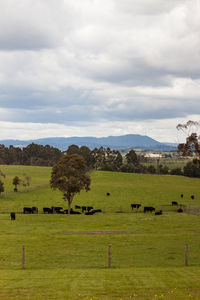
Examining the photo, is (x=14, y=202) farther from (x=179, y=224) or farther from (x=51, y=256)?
(x=51, y=256)

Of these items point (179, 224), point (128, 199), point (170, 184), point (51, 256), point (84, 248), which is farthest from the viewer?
point (170, 184)

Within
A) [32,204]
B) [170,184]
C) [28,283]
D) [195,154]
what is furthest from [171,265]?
[170,184]

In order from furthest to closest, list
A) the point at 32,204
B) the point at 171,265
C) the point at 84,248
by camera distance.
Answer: the point at 32,204, the point at 84,248, the point at 171,265

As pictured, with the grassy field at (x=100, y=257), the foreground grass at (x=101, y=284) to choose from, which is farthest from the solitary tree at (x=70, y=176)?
the foreground grass at (x=101, y=284)

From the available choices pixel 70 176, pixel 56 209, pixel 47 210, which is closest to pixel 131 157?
pixel 56 209

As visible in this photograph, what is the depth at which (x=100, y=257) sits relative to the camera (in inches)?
1072

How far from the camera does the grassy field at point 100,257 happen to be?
1695 centimetres

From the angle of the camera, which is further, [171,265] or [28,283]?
[171,265]

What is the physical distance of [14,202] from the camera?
7325cm

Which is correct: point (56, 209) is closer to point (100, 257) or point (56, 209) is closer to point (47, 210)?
point (47, 210)

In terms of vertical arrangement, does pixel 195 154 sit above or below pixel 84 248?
above

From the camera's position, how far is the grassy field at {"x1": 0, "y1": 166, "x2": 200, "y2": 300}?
55.6 feet

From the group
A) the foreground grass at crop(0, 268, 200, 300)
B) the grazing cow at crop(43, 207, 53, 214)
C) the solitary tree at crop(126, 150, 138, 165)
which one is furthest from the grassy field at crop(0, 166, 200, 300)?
the solitary tree at crop(126, 150, 138, 165)

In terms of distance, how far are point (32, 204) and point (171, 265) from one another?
5062 centimetres
